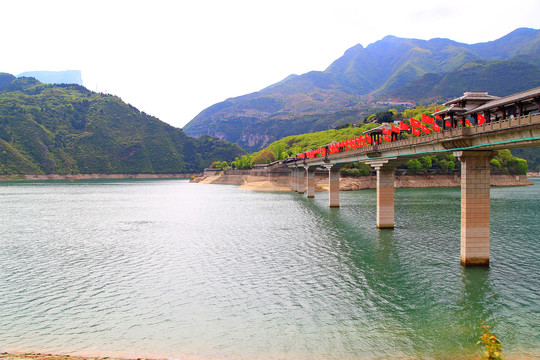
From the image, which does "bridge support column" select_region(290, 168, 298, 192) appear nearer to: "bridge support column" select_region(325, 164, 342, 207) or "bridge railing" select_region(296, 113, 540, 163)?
"bridge support column" select_region(325, 164, 342, 207)

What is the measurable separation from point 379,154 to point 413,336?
38.8 metres

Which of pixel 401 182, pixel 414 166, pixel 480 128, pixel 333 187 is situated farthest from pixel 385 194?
pixel 414 166

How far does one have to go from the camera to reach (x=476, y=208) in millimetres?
34000

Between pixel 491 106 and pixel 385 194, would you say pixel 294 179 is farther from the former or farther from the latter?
pixel 491 106

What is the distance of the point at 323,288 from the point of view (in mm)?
30141

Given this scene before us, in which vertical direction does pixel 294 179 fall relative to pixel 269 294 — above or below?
above

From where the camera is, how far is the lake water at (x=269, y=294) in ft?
67.3

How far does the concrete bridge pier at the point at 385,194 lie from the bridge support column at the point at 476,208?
21.1m

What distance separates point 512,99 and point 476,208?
9.67 m

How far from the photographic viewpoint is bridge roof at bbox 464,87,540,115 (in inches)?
1115

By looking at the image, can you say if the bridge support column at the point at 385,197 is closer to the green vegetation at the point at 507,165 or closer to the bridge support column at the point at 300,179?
the bridge support column at the point at 300,179

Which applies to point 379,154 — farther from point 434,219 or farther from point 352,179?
point 352,179

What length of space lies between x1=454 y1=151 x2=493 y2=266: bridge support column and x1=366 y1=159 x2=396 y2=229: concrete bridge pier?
21.1 m

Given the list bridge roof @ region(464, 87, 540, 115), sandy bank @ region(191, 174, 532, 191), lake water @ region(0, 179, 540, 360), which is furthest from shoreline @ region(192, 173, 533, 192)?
bridge roof @ region(464, 87, 540, 115)
